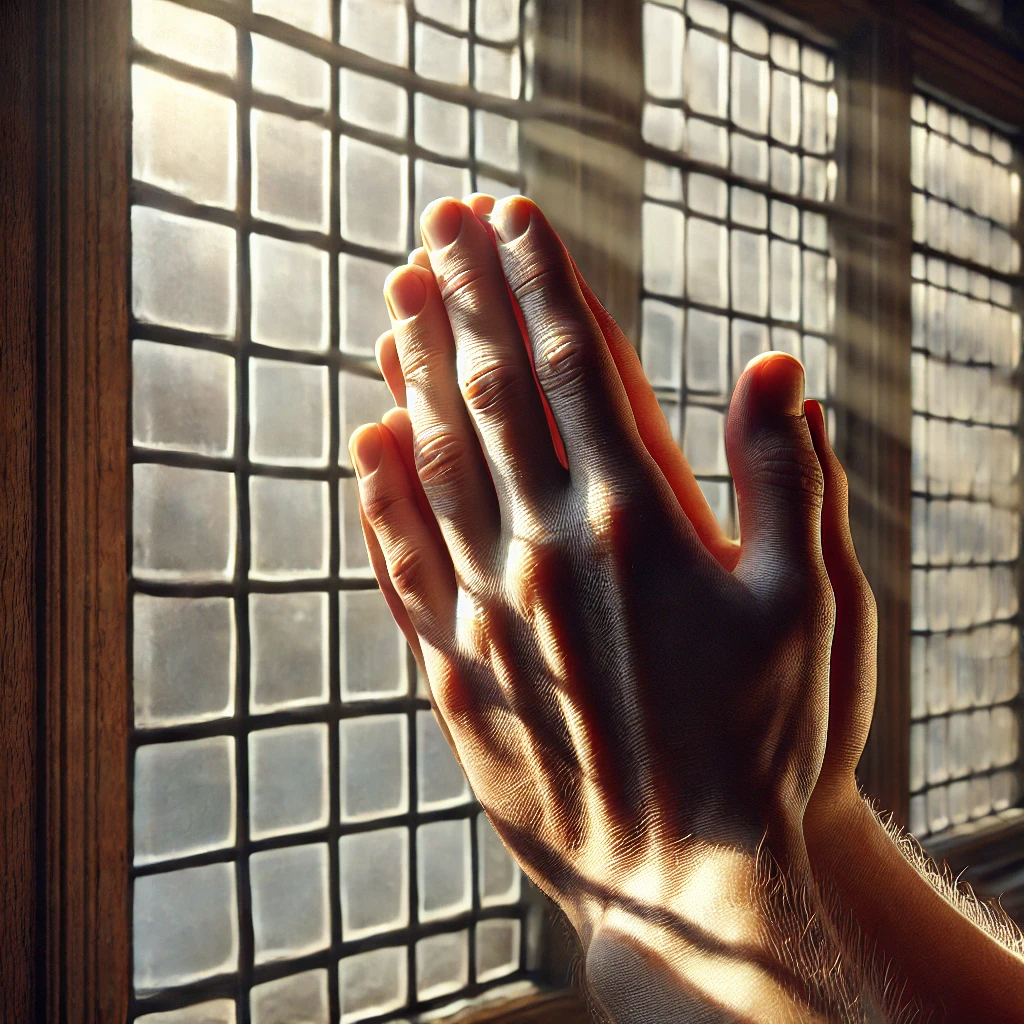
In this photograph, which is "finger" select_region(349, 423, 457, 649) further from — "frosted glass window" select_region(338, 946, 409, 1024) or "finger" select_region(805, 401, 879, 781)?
"frosted glass window" select_region(338, 946, 409, 1024)

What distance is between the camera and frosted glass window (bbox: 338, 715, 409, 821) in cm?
134

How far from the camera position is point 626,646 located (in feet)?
2.02

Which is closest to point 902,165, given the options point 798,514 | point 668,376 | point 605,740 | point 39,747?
point 668,376

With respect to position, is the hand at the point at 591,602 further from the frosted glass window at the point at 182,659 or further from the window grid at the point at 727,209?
the window grid at the point at 727,209

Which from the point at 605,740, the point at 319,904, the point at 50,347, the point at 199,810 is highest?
the point at 50,347

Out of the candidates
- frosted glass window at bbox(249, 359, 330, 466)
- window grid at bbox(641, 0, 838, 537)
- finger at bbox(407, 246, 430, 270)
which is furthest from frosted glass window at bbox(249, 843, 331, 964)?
window grid at bbox(641, 0, 838, 537)

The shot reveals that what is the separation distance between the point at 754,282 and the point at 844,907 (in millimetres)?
1538

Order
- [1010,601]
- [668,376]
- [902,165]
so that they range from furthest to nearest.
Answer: [1010,601]
[902,165]
[668,376]

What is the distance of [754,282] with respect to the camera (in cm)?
197

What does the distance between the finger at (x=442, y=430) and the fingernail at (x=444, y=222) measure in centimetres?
4

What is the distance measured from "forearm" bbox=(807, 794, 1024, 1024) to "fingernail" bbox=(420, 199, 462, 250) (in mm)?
593

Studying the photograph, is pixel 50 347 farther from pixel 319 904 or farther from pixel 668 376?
pixel 668 376

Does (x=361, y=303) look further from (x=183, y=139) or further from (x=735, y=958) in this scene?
(x=735, y=958)

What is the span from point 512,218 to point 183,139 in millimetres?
714
